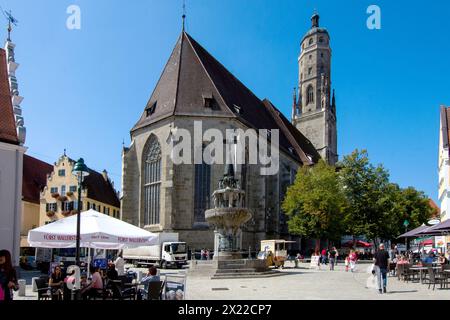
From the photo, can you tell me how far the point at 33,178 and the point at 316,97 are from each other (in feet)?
137

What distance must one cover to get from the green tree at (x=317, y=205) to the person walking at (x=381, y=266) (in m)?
27.0

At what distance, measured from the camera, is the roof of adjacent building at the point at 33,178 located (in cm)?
4800

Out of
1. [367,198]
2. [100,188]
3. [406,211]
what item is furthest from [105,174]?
[406,211]

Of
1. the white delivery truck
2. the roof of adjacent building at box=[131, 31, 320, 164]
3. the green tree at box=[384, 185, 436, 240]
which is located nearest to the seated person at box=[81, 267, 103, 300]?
the white delivery truck

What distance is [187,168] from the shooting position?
39531 millimetres

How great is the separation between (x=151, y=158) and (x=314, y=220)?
14.4 m

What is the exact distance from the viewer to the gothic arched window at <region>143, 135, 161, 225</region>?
40.7 meters

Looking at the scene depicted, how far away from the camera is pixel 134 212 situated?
137 ft

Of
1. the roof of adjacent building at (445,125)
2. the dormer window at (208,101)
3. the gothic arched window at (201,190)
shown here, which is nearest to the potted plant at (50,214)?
the gothic arched window at (201,190)

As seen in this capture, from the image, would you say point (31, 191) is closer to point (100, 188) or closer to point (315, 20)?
point (100, 188)

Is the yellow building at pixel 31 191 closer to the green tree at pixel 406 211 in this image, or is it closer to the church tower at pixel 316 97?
the green tree at pixel 406 211
